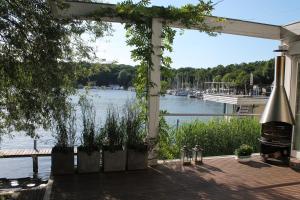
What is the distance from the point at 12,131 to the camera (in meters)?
4.59

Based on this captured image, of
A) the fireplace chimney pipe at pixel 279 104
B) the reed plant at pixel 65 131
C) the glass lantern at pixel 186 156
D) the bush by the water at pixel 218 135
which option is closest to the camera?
the reed plant at pixel 65 131

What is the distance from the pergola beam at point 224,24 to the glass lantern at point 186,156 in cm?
202

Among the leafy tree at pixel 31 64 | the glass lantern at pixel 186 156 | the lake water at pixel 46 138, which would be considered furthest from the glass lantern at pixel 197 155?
the leafy tree at pixel 31 64

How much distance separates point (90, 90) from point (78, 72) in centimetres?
71

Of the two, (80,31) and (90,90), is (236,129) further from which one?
(80,31)

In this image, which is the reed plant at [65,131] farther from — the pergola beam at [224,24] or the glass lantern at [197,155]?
the glass lantern at [197,155]

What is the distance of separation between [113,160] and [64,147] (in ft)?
2.46

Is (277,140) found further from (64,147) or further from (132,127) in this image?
(64,147)

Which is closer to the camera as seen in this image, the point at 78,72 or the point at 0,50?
the point at 0,50

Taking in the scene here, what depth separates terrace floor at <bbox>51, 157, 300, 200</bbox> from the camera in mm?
4418

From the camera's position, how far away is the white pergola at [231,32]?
5297 mm

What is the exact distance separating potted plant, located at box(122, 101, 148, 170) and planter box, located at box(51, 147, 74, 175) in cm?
89

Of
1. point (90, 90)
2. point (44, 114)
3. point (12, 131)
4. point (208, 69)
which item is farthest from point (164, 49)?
point (208, 69)

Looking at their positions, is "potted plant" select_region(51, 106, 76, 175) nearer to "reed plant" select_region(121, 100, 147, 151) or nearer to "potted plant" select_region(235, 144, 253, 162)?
"reed plant" select_region(121, 100, 147, 151)
